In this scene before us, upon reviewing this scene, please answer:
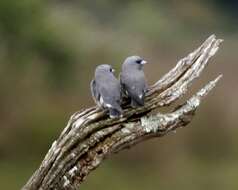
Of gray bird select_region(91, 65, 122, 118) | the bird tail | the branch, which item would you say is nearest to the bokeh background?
gray bird select_region(91, 65, 122, 118)

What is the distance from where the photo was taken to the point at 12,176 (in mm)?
16672

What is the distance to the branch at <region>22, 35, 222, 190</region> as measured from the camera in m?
8.46

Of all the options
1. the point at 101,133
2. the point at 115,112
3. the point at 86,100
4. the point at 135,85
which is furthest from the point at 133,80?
the point at 86,100

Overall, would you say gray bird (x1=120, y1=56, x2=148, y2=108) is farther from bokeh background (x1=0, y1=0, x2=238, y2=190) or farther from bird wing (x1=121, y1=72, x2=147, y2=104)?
bokeh background (x1=0, y1=0, x2=238, y2=190)

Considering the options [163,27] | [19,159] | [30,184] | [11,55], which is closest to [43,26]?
[11,55]

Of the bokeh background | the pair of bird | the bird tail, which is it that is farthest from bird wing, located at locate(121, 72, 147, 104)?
the bokeh background

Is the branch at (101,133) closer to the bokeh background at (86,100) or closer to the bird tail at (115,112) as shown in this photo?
the bird tail at (115,112)

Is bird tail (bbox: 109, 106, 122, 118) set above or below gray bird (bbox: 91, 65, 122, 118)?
below

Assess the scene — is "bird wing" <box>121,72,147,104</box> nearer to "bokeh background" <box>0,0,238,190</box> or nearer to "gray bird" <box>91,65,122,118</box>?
"gray bird" <box>91,65,122,118</box>

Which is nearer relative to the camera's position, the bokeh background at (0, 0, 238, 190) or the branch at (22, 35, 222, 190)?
the branch at (22, 35, 222, 190)

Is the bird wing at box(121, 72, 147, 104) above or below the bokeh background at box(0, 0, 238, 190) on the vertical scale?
below

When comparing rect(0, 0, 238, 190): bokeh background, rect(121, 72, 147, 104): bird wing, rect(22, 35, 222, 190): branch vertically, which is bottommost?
rect(22, 35, 222, 190): branch

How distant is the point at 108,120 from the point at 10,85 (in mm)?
11465

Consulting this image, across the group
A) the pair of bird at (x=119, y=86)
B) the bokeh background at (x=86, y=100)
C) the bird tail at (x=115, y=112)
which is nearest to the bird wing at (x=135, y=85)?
the pair of bird at (x=119, y=86)
